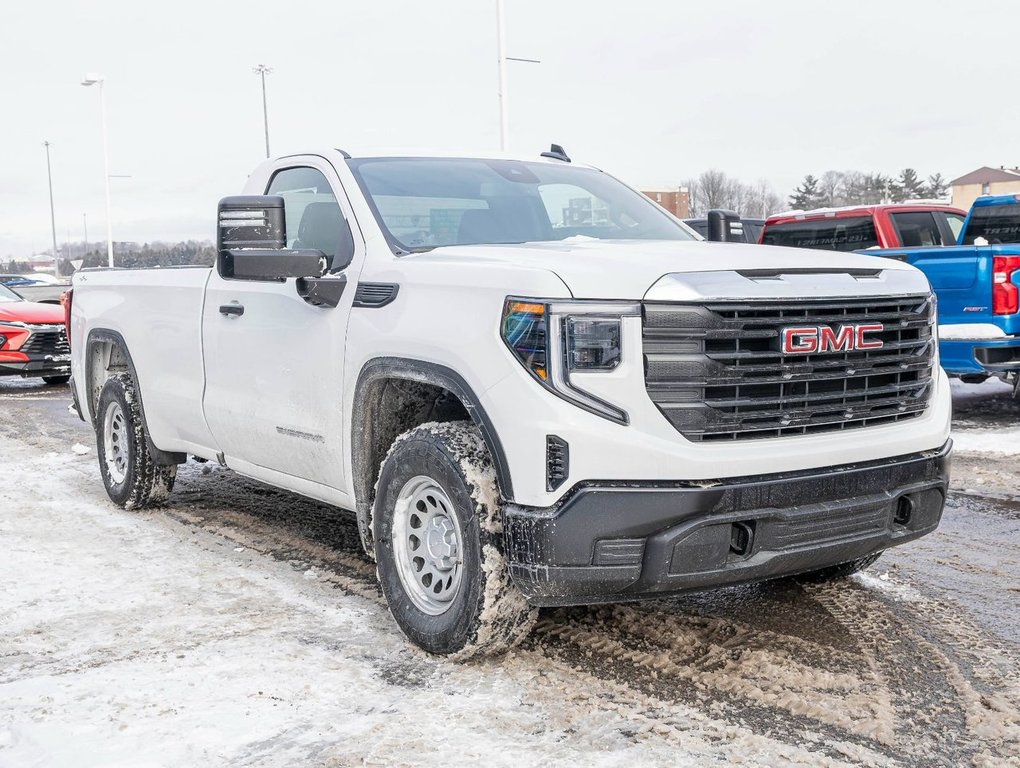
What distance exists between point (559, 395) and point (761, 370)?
679 mm

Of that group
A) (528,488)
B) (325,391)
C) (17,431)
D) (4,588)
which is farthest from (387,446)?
(17,431)

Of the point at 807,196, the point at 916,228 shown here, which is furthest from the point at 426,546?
the point at 807,196

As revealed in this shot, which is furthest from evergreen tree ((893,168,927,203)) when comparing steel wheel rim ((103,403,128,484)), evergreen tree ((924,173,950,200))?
steel wheel rim ((103,403,128,484))

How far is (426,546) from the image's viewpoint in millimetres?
4121

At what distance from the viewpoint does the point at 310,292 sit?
4.67 metres

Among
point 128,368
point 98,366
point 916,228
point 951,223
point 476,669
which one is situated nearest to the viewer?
point 476,669

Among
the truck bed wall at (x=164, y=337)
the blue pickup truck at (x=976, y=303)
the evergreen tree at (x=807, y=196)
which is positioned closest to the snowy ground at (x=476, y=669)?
the truck bed wall at (x=164, y=337)

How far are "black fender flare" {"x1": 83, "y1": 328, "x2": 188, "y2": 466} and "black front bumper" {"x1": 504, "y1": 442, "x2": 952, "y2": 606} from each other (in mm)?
3440

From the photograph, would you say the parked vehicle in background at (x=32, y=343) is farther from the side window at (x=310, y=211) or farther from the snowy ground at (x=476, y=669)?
the side window at (x=310, y=211)

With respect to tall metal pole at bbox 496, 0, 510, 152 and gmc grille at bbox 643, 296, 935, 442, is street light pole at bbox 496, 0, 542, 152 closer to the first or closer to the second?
tall metal pole at bbox 496, 0, 510, 152

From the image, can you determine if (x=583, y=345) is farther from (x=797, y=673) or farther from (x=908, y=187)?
(x=908, y=187)

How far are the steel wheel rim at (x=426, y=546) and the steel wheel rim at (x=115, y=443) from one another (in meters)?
3.13

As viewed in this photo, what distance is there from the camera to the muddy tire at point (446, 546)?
3.77m

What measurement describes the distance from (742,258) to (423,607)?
1.70 metres
